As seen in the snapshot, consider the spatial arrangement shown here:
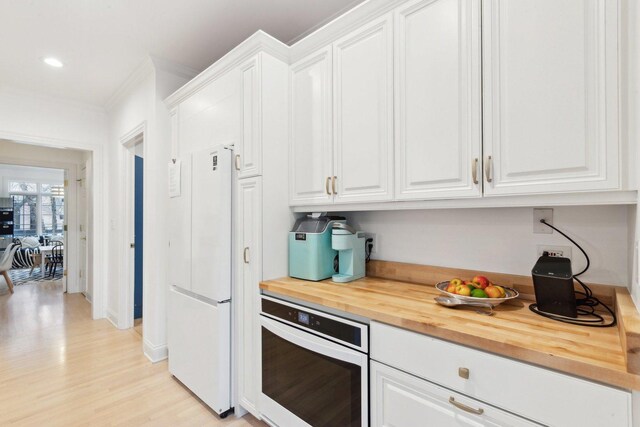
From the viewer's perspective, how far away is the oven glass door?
132 centimetres

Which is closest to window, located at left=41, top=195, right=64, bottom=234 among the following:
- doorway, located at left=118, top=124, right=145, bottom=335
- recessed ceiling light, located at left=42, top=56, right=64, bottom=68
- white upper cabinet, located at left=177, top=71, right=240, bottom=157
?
doorway, located at left=118, top=124, right=145, bottom=335

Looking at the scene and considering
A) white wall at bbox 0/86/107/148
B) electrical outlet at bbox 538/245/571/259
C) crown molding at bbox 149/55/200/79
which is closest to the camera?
electrical outlet at bbox 538/245/571/259

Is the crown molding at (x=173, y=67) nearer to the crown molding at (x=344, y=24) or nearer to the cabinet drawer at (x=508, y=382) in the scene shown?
the crown molding at (x=344, y=24)

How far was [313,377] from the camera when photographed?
58.8 inches

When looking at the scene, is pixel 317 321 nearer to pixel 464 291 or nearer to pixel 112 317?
pixel 464 291

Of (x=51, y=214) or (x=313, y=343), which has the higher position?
(x=51, y=214)

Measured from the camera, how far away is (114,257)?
367 centimetres

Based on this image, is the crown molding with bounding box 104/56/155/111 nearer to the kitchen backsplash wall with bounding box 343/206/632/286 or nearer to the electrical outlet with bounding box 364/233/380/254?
the kitchen backsplash wall with bounding box 343/206/632/286

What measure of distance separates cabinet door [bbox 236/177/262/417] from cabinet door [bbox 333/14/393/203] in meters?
0.51

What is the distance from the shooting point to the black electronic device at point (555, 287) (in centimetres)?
110

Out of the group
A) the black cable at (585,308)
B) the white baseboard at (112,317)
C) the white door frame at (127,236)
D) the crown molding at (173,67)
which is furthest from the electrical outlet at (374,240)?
the white baseboard at (112,317)

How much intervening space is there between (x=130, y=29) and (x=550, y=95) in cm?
272

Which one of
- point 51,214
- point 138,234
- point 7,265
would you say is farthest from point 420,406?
point 51,214

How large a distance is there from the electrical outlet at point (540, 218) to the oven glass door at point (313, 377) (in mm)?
978
